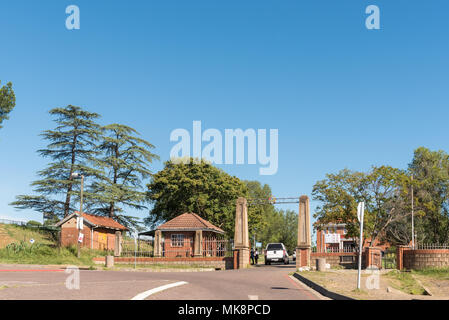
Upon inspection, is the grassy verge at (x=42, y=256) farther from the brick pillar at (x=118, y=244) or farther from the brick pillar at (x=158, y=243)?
the brick pillar at (x=158, y=243)

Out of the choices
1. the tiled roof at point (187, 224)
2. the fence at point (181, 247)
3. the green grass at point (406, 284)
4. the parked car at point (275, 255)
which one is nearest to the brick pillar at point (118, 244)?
the fence at point (181, 247)

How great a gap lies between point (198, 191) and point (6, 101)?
22027mm

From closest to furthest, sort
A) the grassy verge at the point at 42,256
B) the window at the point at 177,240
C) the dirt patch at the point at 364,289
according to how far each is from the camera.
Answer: the dirt patch at the point at 364,289 < the grassy verge at the point at 42,256 < the window at the point at 177,240

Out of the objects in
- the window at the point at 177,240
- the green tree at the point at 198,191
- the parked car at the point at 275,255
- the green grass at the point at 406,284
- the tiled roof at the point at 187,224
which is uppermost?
the green tree at the point at 198,191

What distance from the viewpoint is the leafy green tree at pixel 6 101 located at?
1836 inches

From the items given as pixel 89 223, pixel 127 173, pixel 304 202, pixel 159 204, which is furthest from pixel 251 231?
pixel 304 202

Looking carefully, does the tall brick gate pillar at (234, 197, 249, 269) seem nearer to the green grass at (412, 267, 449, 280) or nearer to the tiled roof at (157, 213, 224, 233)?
the tiled roof at (157, 213, 224, 233)

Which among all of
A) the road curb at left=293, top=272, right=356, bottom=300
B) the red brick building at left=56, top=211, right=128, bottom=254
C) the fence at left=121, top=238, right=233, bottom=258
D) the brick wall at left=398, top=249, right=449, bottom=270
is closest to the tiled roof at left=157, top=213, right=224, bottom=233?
the fence at left=121, top=238, right=233, bottom=258

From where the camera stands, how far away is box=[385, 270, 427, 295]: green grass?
2043 cm

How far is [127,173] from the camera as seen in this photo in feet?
190

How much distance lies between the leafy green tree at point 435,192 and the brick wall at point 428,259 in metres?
26.4

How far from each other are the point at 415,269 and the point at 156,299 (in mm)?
25538

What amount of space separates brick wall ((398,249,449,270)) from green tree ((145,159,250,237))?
25109 mm
